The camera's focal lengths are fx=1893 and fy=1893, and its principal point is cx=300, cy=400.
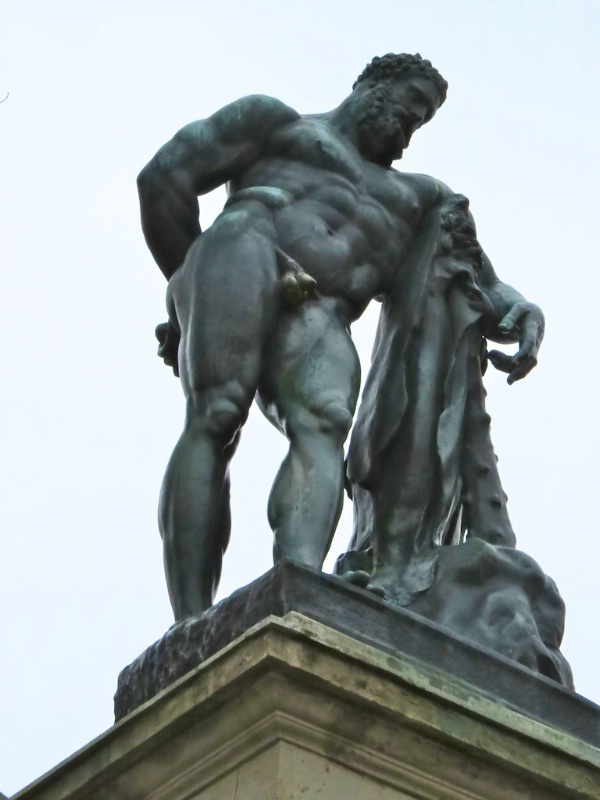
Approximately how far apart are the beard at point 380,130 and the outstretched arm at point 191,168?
0.43 m

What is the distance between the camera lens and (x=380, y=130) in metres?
8.30

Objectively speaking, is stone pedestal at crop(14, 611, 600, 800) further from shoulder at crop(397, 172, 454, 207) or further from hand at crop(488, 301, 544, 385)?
shoulder at crop(397, 172, 454, 207)

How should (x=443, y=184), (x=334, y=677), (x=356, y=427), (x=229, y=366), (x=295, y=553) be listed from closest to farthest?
(x=334, y=677) < (x=295, y=553) < (x=229, y=366) < (x=356, y=427) < (x=443, y=184)

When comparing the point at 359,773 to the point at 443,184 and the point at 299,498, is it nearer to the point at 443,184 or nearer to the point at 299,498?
the point at 299,498

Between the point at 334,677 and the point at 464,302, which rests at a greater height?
the point at 464,302

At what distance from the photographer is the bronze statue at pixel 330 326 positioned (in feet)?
23.1

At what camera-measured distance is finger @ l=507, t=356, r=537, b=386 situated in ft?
26.6

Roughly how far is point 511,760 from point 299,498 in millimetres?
1443

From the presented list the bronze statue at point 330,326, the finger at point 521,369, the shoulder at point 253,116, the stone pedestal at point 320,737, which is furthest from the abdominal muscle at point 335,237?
the stone pedestal at point 320,737

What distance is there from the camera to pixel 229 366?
720 centimetres

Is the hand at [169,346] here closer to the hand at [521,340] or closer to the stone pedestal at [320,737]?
the hand at [521,340]

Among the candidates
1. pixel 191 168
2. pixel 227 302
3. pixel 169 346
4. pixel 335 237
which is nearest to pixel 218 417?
pixel 227 302

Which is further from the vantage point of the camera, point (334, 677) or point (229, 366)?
point (229, 366)

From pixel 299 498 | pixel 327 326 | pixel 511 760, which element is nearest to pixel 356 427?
pixel 327 326
